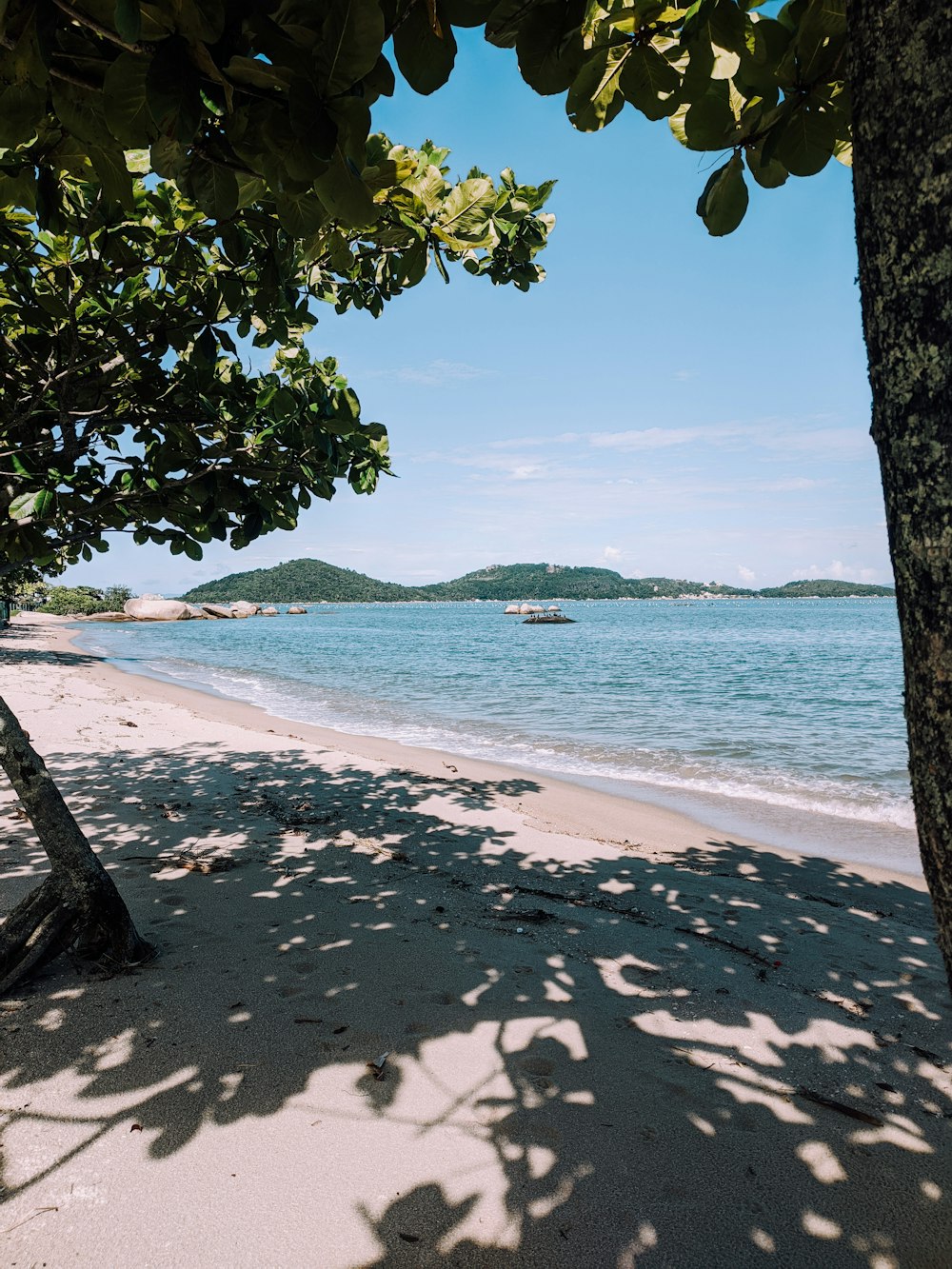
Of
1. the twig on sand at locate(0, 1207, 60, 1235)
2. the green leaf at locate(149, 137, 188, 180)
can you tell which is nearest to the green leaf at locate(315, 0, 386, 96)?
the green leaf at locate(149, 137, 188, 180)

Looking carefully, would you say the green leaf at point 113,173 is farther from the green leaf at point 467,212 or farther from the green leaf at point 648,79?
the green leaf at point 648,79

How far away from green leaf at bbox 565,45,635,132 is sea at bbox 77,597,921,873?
7.28 meters

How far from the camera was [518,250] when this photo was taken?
315 cm

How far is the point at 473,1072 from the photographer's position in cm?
285

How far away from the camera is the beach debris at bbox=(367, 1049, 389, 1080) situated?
2.80 meters

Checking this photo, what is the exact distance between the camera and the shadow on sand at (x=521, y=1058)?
2191mm

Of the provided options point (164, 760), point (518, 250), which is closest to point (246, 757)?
point (164, 760)

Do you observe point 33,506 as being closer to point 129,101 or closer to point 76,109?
point 76,109

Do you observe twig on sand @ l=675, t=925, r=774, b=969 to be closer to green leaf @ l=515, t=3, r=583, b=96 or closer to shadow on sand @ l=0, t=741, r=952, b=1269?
shadow on sand @ l=0, t=741, r=952, b=1269

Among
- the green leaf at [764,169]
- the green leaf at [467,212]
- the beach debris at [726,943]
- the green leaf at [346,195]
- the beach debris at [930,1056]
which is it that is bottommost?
the beach debris at [726,943]

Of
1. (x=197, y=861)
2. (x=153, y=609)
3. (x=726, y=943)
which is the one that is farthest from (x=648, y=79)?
(x=153, y=609)

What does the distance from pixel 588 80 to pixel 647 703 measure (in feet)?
57.9

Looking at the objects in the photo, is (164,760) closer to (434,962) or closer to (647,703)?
(434,962)

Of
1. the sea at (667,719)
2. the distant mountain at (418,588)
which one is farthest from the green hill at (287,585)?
the sea at (667,719)
